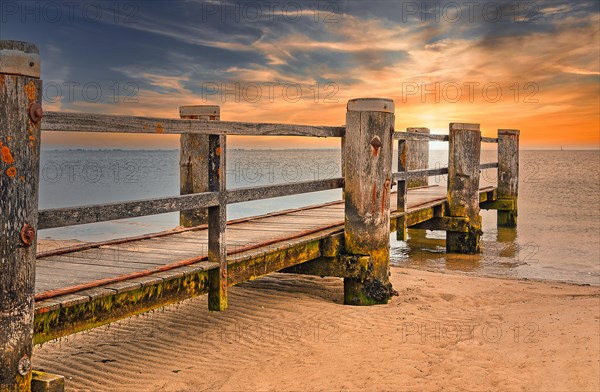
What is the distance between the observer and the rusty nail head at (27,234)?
3211 mm

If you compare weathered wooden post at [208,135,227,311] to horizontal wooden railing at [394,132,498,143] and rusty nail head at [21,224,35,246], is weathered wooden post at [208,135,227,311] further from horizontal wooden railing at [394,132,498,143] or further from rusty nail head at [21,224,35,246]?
horizontal wooden railing at [394,132,498,143]

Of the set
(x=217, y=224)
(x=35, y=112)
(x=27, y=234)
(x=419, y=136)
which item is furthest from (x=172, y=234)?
(x=419, y=136)

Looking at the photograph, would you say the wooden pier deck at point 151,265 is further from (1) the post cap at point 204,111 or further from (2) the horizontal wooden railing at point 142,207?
(1) the post cap at point 204,111

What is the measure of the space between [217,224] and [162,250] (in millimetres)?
848

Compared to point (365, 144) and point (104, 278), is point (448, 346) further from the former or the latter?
point (104, 278)

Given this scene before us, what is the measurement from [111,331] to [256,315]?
1.48 metres

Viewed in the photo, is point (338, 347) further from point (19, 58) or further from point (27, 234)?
point (19, 58)

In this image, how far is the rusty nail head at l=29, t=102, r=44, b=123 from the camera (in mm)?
3158

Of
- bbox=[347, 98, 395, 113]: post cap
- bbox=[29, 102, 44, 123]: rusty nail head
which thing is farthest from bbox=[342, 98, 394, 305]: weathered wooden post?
bbox=[29, 102, 44, 123]: rusty nail head

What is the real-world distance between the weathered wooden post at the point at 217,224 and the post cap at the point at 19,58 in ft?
6.41

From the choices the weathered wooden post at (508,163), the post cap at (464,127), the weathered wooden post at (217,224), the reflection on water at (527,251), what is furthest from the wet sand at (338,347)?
the weathered wooden post at (508,163)

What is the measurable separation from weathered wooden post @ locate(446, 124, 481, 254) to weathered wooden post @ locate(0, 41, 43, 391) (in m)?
9.12

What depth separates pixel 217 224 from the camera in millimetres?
5109

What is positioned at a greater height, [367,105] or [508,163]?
[367,105]
